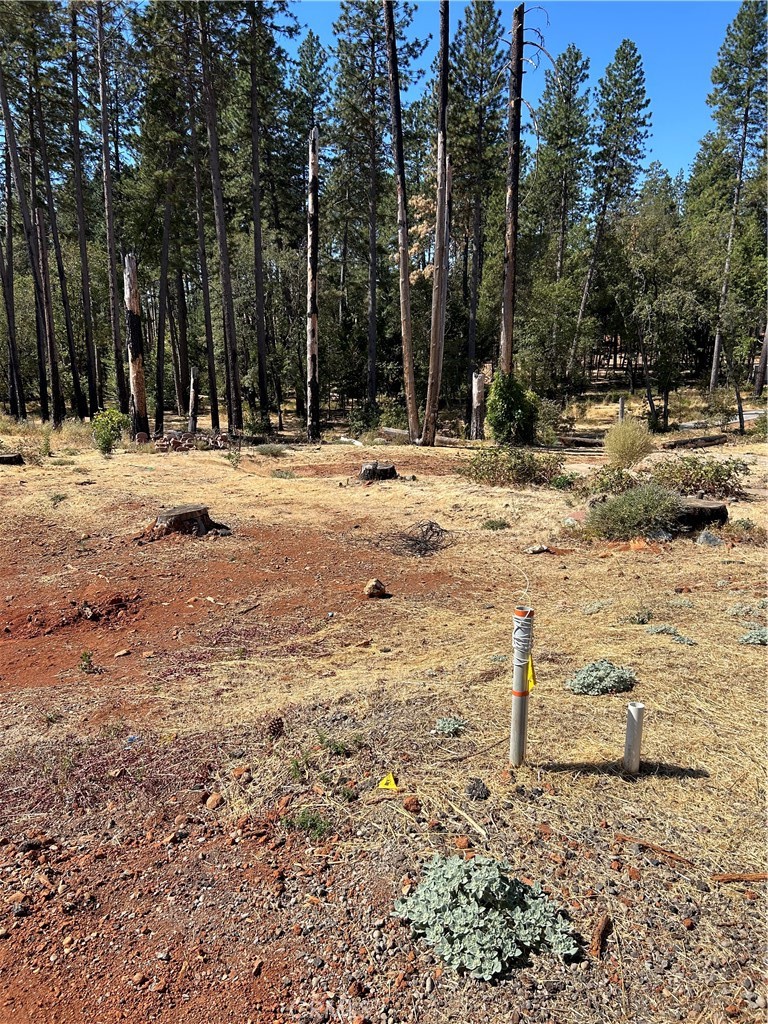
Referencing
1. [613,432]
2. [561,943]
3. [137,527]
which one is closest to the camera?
[561,943]

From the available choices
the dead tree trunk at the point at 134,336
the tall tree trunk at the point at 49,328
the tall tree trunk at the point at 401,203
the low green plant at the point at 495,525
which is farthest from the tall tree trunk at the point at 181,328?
the low green plant at the point at 495,525

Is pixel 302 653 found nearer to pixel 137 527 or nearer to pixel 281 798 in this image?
pixel 281 798

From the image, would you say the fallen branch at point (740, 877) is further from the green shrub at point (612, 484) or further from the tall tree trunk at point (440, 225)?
the tall tree trunk at point (440, 225)

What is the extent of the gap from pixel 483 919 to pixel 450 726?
135 centimetres

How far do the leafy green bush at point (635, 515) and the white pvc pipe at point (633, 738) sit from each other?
16.7 ft

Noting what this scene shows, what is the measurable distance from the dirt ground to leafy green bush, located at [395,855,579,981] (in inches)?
2.5

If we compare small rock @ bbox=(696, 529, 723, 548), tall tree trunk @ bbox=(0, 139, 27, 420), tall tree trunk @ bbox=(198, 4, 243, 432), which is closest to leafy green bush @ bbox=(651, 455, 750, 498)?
small rock @ bbox=(696, 529, 723, 548)

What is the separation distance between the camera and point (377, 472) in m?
12.0

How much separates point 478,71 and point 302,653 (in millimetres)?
28706

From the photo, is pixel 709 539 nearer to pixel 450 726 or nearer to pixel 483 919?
pixel 450 726

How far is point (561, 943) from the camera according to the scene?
7.47 ft

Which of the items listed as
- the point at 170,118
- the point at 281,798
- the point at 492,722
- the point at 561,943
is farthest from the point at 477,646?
the point at 170,118

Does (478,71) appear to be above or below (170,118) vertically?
above

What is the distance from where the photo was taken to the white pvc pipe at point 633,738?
116 inches
